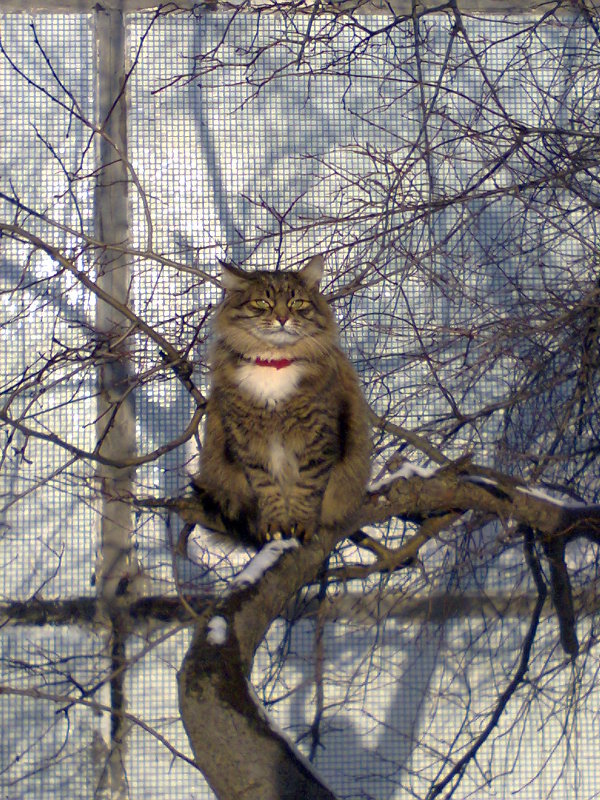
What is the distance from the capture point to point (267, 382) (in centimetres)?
186

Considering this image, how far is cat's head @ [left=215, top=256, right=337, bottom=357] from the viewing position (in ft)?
6.26

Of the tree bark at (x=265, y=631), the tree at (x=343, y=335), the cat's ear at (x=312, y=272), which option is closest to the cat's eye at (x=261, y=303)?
the cat's ear at (x=312, y=272)

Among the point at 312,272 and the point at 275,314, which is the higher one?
the point at 312,272

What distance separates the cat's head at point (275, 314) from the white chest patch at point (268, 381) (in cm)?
5

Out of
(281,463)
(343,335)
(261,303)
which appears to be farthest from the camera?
(343,335)

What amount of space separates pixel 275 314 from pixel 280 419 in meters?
0.29

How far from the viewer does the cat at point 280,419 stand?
1826mm

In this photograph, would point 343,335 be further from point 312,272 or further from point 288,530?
point 288,530

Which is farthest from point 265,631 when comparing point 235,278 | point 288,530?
point 235,278

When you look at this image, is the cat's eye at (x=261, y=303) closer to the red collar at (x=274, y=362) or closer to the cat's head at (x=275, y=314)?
the cat's head at (x=275, y=314)

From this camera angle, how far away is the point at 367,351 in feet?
9.69

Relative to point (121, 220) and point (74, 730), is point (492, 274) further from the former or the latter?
point (74, 730)

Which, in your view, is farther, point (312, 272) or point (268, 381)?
point (312, 272)

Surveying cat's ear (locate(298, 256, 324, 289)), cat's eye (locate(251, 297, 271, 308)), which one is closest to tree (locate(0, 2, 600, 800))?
cat's ear (locate(298, 256, 324, 289))
